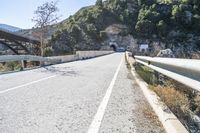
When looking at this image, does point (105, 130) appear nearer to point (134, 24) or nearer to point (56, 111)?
point (56, 111)

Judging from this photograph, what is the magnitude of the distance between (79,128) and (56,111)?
1.43 m

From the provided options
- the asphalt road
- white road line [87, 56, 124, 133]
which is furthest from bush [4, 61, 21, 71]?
white road line [87, 56, 124, 133]

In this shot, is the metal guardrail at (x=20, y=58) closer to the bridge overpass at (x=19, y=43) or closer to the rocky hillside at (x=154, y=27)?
the bridge overpass at (x=19, y=43)

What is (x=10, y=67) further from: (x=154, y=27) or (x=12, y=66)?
(x=154, y=27)

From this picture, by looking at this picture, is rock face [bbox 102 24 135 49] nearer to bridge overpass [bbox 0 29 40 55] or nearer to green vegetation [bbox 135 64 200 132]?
bridge overpass [bbox 0 29 40 55]

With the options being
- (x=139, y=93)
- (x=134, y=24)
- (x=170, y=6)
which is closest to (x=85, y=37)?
(x=134, y=24)

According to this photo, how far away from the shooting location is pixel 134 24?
15688 cm

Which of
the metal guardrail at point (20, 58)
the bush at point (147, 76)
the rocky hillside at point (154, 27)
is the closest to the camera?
the bush at point (147, 76)

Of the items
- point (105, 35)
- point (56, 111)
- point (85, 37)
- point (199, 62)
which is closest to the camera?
point (199, 62)

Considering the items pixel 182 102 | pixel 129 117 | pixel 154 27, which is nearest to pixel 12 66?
pixel 182 102

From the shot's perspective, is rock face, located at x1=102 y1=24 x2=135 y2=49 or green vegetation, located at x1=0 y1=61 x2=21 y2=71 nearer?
green vegetation, located at x1=0 y1=61 x2=21 y2=71

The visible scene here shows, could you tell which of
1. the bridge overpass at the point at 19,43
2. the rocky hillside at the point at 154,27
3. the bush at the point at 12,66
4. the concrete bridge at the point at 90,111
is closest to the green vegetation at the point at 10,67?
the bush at the point at 12,66

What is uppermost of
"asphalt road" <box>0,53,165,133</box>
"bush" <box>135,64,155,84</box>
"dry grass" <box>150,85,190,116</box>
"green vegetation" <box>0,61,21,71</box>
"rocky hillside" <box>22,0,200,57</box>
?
"rocky hillside" <box>22,0,200,57</box>

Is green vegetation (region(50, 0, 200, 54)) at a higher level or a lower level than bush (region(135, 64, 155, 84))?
higher
